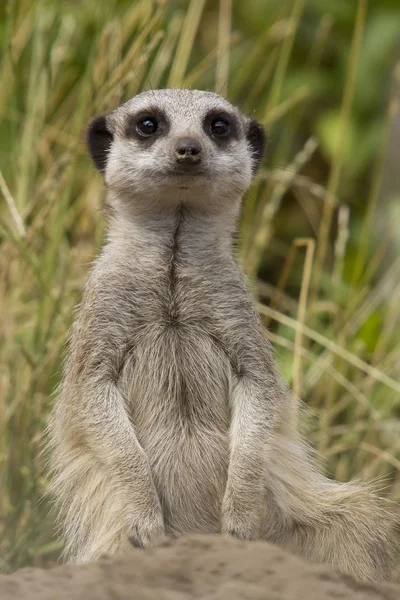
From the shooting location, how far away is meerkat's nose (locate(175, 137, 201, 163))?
301cm

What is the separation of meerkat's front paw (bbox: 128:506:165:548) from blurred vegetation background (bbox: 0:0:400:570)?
529 millimetres

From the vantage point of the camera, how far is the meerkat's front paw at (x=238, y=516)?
2959 mm

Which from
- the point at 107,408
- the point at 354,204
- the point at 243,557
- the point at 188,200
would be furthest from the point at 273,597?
the point at 354,204

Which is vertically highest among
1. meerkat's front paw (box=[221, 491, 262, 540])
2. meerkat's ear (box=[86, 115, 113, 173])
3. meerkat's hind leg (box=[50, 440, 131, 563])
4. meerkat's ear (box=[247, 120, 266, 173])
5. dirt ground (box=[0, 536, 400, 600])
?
meerkat's ear (box=[247, 120, 266, 173])

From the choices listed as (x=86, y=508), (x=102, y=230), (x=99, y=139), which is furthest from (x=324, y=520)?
(x=102, y=230)

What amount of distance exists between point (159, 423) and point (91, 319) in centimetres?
34

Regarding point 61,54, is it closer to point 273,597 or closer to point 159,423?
point 159,423

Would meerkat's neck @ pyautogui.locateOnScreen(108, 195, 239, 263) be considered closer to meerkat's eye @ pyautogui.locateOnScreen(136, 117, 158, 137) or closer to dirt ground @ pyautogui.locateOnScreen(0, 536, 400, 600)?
meerkat's eye @ pyautogui.locateOnScreen(136, 117, 158, 137)

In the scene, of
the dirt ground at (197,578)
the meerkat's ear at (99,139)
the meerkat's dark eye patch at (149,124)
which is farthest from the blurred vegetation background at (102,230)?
the dirt ground at (197,578)

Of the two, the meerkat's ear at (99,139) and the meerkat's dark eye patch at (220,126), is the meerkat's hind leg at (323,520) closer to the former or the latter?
the meerkat's dark eye patch at (220,126)

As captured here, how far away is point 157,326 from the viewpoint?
3035 millimetres

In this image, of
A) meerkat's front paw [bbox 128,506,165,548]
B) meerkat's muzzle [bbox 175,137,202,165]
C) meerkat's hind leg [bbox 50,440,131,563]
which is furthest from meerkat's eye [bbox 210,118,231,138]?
meerkat's front paw [bbox 128,506,165,548]

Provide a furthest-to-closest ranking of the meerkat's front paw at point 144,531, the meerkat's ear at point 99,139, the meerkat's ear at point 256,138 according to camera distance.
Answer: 1. the meerkat's ear at point 256,138
2. the meerkat's ear at point 99,139
3. the meerkat's front paw at point 144,531

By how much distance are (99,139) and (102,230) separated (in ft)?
2.50
